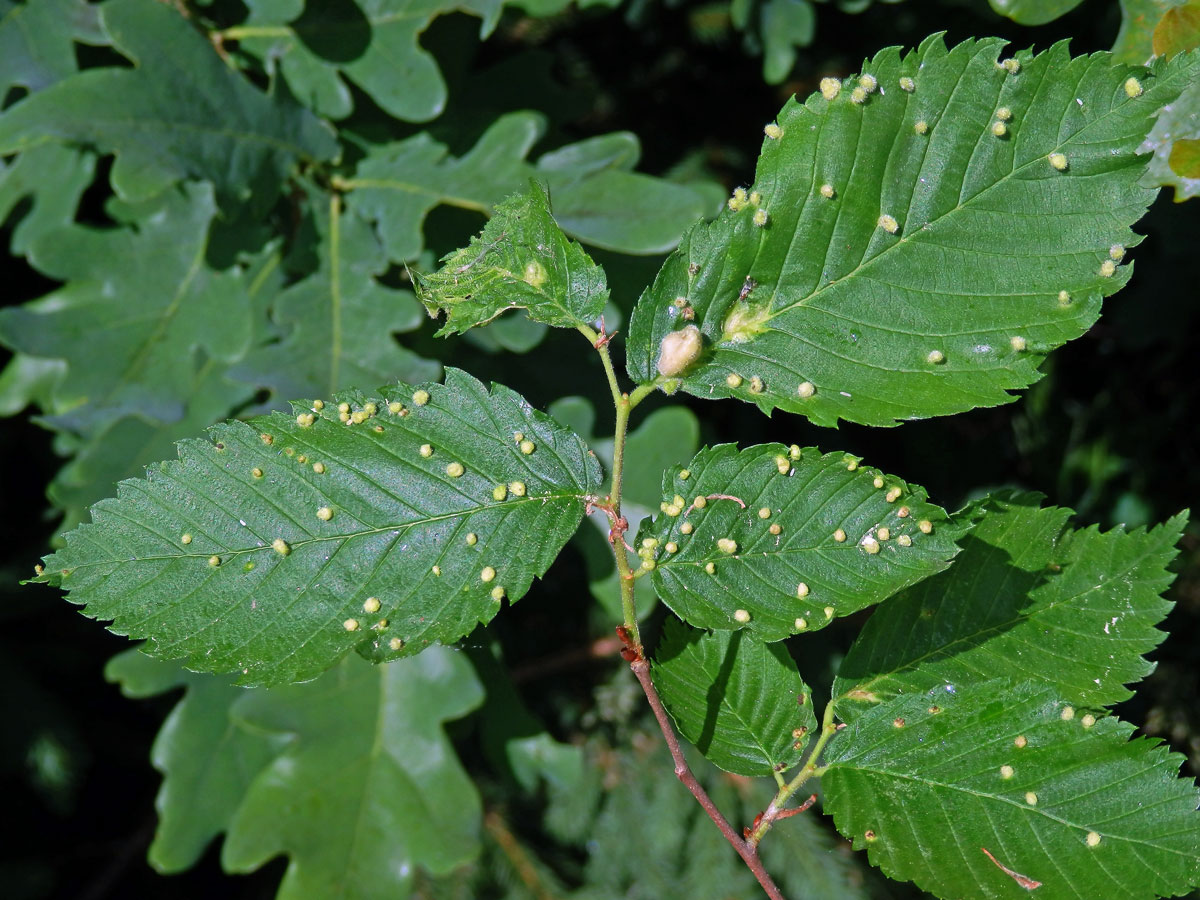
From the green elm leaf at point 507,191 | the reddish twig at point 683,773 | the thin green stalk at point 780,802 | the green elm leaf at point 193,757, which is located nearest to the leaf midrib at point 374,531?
the reddish twig at point 683,773

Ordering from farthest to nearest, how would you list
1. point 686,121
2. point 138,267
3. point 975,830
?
point 686,121 → point 138,267 → point 975,830

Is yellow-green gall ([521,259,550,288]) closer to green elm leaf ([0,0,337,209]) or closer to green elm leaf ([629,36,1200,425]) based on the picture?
green elm leaf ([629,36,1200,425])

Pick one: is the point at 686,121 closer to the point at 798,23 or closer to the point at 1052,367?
the point at 798,23

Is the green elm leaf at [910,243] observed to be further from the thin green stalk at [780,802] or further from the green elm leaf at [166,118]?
the green elm leaf at [166,118]

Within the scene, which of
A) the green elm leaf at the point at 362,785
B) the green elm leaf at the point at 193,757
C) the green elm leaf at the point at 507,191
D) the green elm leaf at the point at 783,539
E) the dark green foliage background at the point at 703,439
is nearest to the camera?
the green elm leaf at the point at 783,539

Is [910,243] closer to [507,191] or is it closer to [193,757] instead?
[507,191]

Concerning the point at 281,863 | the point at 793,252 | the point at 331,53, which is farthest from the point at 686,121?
the point at 281,863

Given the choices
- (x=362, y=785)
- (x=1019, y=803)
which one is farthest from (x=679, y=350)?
(x=362, y=785)
